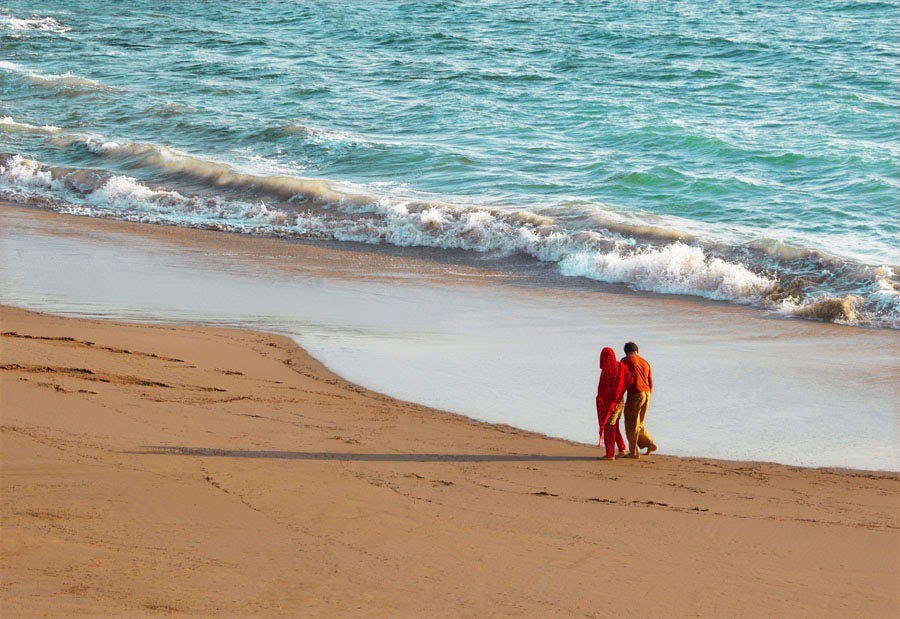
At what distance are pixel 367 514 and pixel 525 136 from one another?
15500mm

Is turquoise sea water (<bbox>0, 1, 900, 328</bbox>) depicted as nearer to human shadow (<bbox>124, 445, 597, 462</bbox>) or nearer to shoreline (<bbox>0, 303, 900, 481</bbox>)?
shoreline (<bbox>0, 303, 900, 481</bbox>)

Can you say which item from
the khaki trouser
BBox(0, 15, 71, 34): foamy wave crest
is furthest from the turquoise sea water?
the khaki trouser

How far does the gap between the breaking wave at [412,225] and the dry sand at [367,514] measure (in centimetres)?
555

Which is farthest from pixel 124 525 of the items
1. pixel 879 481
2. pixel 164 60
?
pixel 164 60

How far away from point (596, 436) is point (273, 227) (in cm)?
942

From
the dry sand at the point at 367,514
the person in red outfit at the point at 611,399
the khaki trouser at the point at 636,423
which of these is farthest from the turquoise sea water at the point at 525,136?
the dry sand at the point at 367,514

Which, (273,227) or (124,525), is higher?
(273,227)

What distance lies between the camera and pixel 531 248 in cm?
1367

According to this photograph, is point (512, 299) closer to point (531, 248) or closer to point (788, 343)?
point (531, 248)

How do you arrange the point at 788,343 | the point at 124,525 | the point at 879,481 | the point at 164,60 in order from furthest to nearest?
1. the point at 164,60
2. the point at 788,343
3. the point at 879,481
4. the point at 124,525

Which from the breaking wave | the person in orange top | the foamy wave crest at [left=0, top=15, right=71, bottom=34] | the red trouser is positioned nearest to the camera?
the red trouser

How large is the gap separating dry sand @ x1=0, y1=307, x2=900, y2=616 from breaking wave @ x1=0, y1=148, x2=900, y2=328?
5.55 meters

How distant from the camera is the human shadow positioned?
5766mm

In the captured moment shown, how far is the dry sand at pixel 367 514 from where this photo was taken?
3975 millimetres
